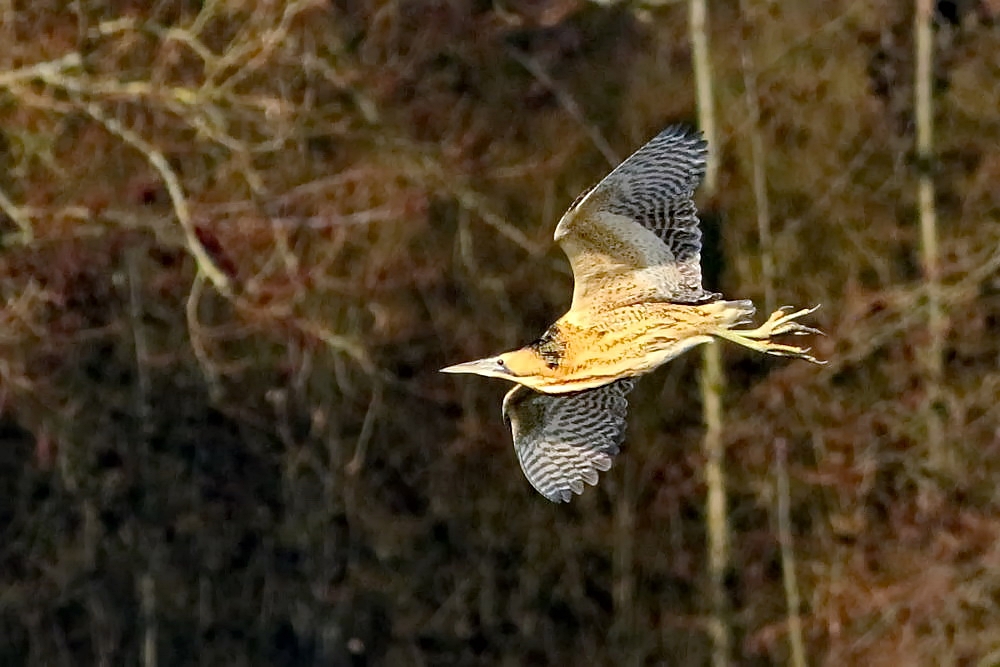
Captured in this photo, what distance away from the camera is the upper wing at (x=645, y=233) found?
1770 mm

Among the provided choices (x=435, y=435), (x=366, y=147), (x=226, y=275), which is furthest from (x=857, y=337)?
(x=226, y=275)

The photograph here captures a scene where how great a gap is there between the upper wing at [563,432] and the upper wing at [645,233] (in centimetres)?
17

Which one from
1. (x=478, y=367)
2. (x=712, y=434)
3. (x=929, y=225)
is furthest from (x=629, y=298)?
(x=929, y=225)

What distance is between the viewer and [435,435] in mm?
3754

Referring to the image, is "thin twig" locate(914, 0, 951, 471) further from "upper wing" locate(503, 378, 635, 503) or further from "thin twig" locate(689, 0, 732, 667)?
"upper wing" locate(503, 378, 635, 503)

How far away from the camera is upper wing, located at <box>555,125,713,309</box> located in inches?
69.7

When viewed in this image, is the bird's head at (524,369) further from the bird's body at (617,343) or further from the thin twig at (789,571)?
the thin twig at (789,571)

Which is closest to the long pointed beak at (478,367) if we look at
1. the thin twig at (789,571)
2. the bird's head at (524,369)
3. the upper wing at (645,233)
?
the bird's head at (524,369)

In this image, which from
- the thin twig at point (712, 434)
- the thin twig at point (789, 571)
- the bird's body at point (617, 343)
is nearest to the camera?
the bird's body at point (617, 343)

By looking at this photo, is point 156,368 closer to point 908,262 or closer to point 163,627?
point 163,627

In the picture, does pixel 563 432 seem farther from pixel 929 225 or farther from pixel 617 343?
pixel 929 225

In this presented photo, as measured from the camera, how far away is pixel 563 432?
1.89 metres

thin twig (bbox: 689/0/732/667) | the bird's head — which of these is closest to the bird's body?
the bird's head

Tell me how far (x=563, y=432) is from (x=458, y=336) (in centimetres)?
183
